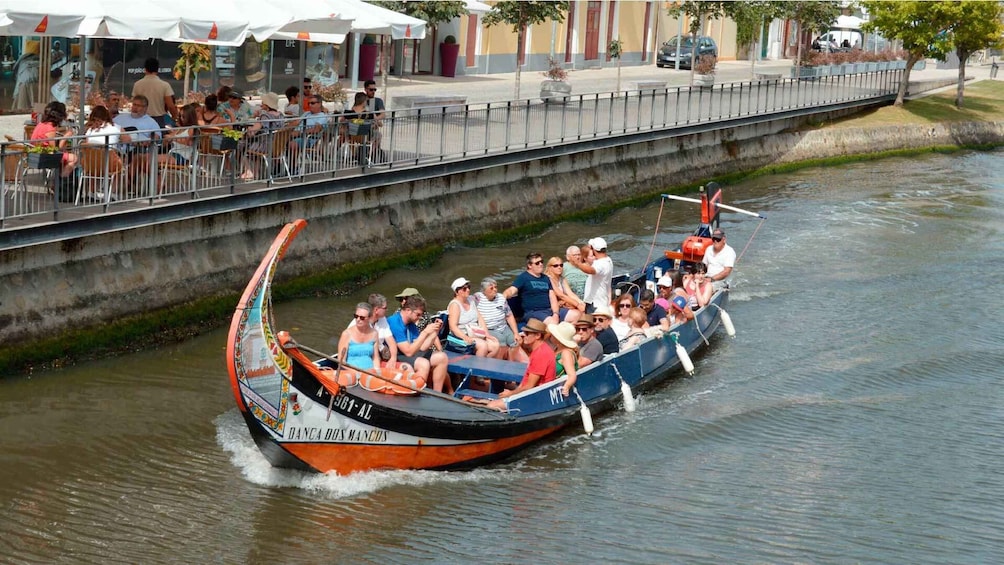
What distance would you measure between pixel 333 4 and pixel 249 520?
402 inches

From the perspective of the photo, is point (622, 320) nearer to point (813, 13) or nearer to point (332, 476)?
point (332, 476)

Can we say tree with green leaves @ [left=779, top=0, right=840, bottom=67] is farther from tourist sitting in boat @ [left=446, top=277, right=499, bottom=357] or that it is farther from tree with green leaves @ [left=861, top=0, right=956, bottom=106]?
tourist sitting in boat @ [left=446, top=277, right=499, bottom=357]

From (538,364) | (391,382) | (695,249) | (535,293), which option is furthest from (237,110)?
(391,382)

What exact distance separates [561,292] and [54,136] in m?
6.47

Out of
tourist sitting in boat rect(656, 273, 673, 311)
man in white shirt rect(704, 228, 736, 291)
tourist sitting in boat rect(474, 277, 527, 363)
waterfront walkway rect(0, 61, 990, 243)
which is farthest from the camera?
man in white shirt rect(704, 228, 736, 291)

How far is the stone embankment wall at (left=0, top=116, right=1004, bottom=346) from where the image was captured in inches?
632

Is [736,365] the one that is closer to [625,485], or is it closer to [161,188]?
[625,485]

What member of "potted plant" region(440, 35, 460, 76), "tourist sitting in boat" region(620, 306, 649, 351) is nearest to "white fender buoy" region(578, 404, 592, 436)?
"tourist sitting in boat" region(620, 306, 649, 351)

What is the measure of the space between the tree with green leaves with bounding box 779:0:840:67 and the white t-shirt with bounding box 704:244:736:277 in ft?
90.9

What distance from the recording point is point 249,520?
40.7ft

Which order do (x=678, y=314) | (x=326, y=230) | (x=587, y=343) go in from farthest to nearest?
(x=326, y=230) → (x=678, y=314) → (x=587, y=343)

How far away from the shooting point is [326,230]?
2066 cm

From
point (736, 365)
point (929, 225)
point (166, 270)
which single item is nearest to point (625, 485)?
point (736, 365)

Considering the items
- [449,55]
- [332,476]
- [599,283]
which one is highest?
[449,55]
